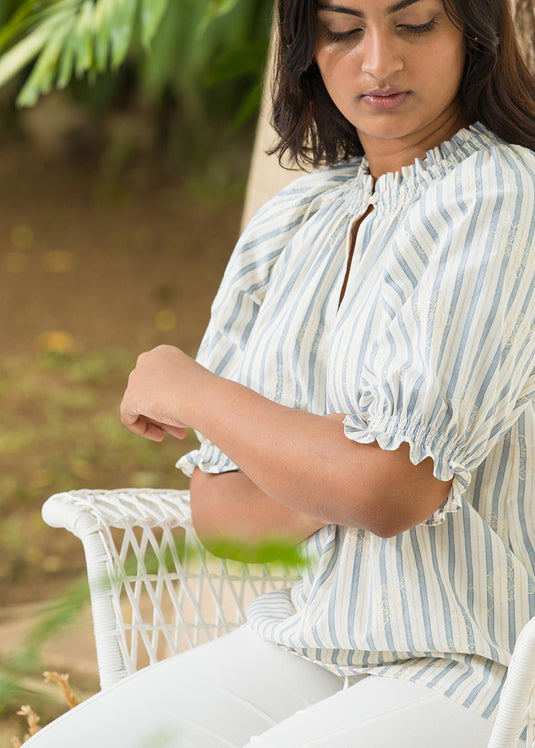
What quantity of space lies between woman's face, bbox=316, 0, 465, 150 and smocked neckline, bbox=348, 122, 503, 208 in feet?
0.11

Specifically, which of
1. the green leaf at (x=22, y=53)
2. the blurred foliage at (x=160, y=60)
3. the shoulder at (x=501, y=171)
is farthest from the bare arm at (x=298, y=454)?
the green leaf at (x=22, y=53)

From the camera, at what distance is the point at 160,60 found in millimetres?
4793

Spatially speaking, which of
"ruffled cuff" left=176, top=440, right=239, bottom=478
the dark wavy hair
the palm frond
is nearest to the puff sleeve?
the dark wavy hair

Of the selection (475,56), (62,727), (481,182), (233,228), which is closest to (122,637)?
(62,727)

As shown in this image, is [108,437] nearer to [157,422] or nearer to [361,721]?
[157,422]

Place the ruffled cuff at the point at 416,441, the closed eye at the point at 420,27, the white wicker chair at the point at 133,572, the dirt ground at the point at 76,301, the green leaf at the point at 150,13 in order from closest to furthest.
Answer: the ruffled cuff at the point at 416,441
the closed eye at the point at 420,27
the white wicker chair at the point at 133,572
the green leaf at the point at 150,13
the dirt ground at the point at 76,301

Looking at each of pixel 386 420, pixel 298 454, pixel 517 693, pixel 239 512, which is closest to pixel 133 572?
pixel 239 512

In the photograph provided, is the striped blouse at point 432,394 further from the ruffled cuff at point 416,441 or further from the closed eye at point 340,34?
the closed eye at point 340,34

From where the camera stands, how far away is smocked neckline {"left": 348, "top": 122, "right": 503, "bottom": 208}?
1094 millimetres

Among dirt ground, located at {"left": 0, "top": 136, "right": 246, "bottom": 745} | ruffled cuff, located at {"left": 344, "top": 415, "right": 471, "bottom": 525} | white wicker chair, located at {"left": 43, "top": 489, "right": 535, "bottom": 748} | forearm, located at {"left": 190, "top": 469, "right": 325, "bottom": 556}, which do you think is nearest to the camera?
ruffled cuff, located at {"left": 344, "top": 415, "right": 471, "bottom": 525}

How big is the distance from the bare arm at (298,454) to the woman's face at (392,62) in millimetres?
349

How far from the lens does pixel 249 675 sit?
3.74 ft

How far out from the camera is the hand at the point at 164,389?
1111 mm

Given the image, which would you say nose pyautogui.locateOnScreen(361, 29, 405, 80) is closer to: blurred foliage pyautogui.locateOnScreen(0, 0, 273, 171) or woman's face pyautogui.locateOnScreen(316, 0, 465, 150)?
woman's face pyautogui.locateOnScreen(316, 0, 465, 150)
